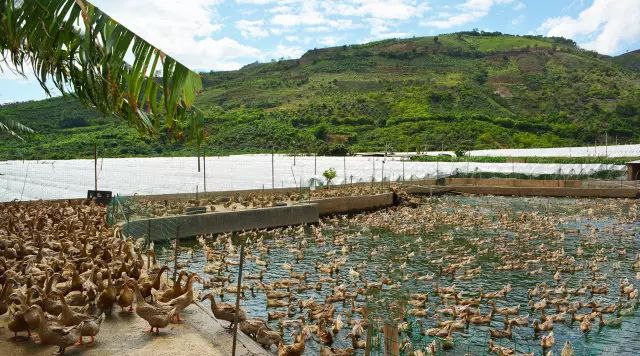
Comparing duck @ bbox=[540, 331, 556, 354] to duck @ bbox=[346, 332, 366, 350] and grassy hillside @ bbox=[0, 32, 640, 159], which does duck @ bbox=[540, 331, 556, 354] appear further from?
grassy hillside @ bbox=[0, 32, 640, 159]

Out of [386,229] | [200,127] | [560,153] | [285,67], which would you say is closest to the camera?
[200,127]

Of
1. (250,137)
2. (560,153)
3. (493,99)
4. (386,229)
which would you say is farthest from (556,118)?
(386,229)

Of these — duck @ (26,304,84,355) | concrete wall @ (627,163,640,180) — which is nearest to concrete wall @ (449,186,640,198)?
concrete wall @ (627,163,640,180)

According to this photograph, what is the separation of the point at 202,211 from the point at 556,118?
230ft

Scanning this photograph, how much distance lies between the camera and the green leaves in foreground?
7.11m

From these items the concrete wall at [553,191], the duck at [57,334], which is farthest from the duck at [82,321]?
the concrete wall at [553,191]

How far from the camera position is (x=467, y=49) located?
143250mm

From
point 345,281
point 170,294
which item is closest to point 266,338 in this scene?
point 170,294

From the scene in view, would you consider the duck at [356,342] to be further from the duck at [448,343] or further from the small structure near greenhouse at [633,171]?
the small structure near greenhouse at [633,171]

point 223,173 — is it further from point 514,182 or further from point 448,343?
point 448,343

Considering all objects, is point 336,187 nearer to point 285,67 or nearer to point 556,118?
point 556,118

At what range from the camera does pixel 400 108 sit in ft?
297

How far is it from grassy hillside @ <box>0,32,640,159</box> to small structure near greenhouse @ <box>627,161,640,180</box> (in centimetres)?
2713

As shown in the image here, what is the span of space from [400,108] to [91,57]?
8503 cm
